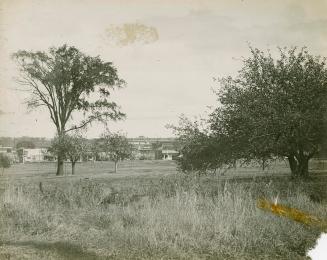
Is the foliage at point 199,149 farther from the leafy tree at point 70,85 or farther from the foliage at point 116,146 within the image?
the foliage at point 116,146

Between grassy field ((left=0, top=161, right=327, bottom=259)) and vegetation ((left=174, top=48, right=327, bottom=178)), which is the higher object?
vegetation ((left=174, top=48, right=327, bottom=178))

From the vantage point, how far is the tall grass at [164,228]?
7090 mm

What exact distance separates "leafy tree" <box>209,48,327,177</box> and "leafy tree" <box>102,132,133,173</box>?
36.1 meters

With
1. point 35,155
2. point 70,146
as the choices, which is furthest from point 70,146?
point 35,155

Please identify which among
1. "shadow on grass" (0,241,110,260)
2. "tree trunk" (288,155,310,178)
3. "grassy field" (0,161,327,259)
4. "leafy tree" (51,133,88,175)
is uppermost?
"leafy tree" (51,133,88,175)

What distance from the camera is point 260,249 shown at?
23.4ft

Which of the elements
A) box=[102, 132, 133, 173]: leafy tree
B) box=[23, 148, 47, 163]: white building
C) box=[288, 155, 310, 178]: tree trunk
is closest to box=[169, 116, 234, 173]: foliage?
box=[288, 155, 310, 178]: tree trunk

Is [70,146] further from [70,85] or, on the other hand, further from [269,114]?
[269,114]

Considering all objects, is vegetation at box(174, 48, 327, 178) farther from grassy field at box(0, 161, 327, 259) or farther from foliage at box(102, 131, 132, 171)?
foliage at box(102, 131, 132, 171)

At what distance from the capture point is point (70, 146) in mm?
39094

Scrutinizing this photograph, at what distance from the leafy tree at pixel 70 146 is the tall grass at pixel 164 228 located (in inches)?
1050

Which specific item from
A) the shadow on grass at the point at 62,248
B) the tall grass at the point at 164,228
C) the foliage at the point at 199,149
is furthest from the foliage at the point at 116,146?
the shadow on grass at the point at 62,248

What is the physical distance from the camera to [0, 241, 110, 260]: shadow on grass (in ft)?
22.9

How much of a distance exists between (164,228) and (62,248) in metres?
1.81
